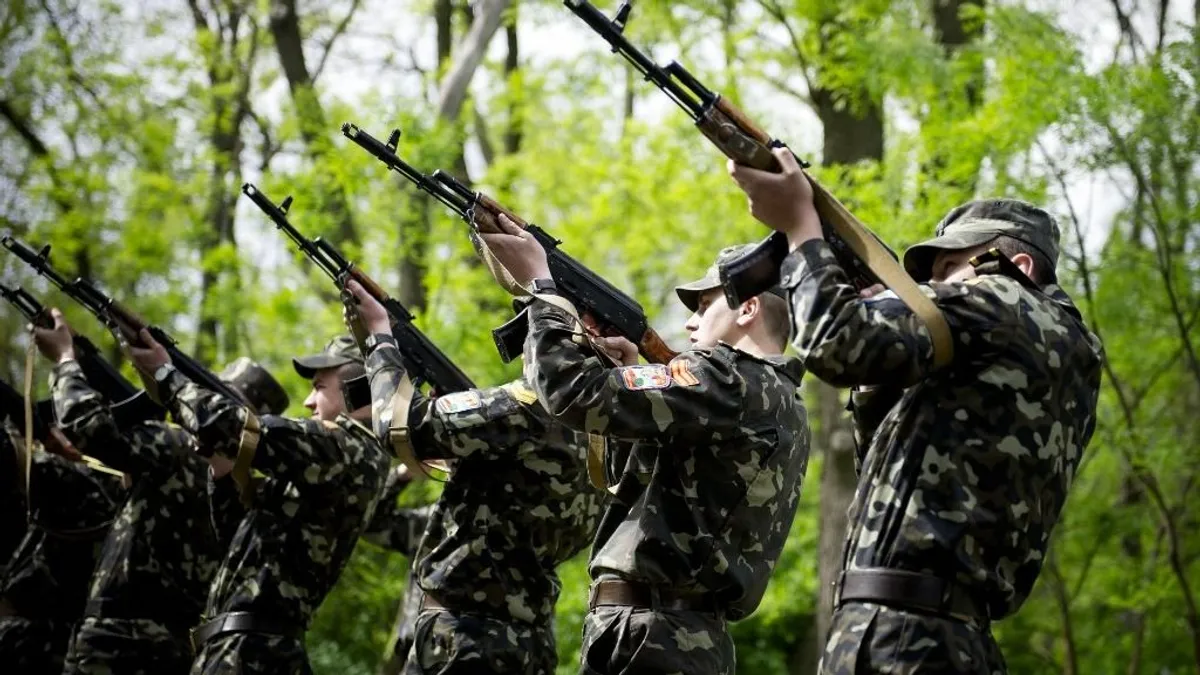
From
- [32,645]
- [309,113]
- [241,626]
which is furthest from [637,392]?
[309,113]

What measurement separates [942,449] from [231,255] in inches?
601

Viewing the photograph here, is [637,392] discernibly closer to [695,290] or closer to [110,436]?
[695,290]

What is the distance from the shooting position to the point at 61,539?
931cm

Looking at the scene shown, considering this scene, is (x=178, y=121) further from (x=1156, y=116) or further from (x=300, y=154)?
(x=1156, y=116)

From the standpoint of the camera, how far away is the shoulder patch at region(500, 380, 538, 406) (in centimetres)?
606

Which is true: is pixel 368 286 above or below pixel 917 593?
above

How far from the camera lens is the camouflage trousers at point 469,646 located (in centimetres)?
598

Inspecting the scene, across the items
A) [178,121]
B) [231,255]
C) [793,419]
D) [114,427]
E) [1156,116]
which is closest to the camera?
[793,419]

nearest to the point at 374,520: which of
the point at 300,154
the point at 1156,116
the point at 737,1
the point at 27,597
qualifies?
the point at 27,597

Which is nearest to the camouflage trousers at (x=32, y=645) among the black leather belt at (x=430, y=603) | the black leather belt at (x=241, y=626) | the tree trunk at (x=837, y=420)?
the black leather belt at (x=241, y=626)

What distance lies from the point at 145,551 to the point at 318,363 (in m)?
1.44

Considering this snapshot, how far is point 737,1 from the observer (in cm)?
1641

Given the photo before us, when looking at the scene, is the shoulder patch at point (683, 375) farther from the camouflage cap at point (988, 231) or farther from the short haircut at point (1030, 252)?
the short haircut at point (1030, 252)

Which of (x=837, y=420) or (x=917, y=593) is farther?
(x=837, y=420)
